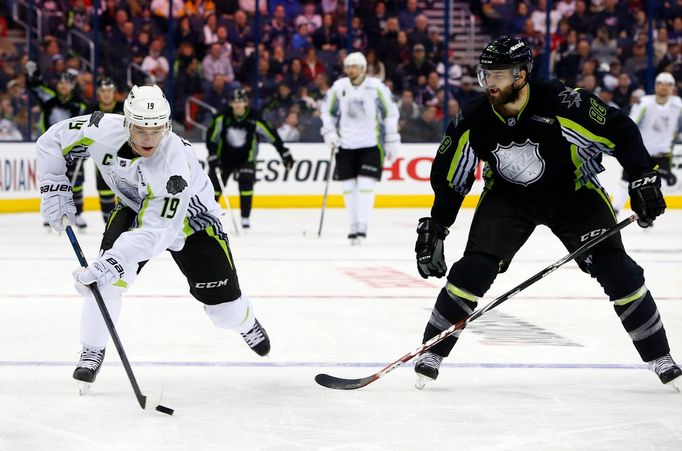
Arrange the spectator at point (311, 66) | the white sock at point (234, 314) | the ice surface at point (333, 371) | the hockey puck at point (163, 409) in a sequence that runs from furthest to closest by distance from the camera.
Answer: the spectator at point (311, 66), the white sock at point (234, 314), the hockey puck at point (163, 409), the ice surface at point (333, 371)

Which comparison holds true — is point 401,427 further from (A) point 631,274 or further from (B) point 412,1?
(B) point 412,1

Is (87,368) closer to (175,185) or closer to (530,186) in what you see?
(175,185)

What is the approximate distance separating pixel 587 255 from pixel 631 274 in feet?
0.50

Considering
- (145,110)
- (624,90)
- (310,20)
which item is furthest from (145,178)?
(624,90)

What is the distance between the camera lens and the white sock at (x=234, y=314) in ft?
13.4

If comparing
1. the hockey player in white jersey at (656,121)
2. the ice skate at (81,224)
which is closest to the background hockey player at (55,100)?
the ice skate at (81,224)

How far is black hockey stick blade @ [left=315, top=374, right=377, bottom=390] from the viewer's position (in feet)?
12.5

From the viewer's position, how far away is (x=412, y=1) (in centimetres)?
1341

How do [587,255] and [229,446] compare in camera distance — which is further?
[587,255]

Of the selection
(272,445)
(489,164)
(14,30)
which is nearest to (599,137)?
(489,164)

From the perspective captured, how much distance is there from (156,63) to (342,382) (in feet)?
31.4

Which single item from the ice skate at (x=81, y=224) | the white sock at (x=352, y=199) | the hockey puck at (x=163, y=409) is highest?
the hockey puck at (x=163, y=409)

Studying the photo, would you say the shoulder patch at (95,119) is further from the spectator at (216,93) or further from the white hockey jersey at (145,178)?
the spectator at (216,93)

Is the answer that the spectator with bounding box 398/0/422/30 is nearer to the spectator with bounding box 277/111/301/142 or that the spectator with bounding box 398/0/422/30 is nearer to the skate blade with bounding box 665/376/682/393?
the spectator with bounding box 277/111/301/142
